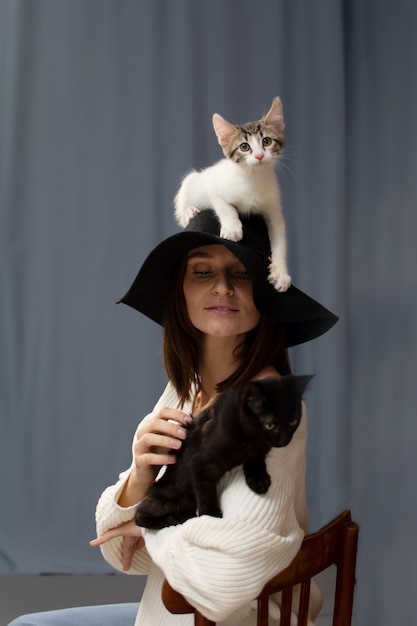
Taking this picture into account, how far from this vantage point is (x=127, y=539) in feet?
4.08

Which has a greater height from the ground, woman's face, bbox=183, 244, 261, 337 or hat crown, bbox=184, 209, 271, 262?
hat crown, bbox=184, 209, 271, 262

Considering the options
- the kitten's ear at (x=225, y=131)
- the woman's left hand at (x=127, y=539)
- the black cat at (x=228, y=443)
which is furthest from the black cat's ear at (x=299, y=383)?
the kitten's ear at (x=225, y=131)

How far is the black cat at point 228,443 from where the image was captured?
2.84 ft

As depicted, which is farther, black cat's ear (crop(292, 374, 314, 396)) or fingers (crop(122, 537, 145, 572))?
fingers (crop(122, 537, 145, 572))

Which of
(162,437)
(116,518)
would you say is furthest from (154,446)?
(116,518)

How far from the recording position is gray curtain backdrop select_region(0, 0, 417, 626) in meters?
2.83

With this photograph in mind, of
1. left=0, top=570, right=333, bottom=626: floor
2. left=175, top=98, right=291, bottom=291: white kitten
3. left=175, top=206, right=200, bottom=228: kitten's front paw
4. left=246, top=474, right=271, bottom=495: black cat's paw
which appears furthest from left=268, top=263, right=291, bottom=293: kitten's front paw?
left=0, top=570, right=333, bottom=626: floor

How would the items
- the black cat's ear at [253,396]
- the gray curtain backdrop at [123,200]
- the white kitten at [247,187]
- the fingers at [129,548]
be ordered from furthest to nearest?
1. the gray curtain backdrop at [123,200]
2. the fingers at [129,548]
3. the white kitten at [247,187]
4. the black cat's ear at [253,396]

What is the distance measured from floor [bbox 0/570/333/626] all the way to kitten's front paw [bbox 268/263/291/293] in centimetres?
173

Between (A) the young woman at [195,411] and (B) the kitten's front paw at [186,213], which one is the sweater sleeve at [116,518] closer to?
(A) the young woman at [195,411]

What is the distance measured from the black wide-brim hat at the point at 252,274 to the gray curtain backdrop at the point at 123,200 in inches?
62.2

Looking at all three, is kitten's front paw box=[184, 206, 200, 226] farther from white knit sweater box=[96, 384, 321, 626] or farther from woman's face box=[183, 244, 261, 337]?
white knit sweater box=[96, 384, 321, 626]

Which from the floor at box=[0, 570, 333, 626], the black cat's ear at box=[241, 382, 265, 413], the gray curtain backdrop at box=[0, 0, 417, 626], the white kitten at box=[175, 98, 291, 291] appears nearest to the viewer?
the black cat's ear at box=[241, 382, 265, 413]

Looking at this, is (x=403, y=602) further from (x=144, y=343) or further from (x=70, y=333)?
(x=70, y=333)
